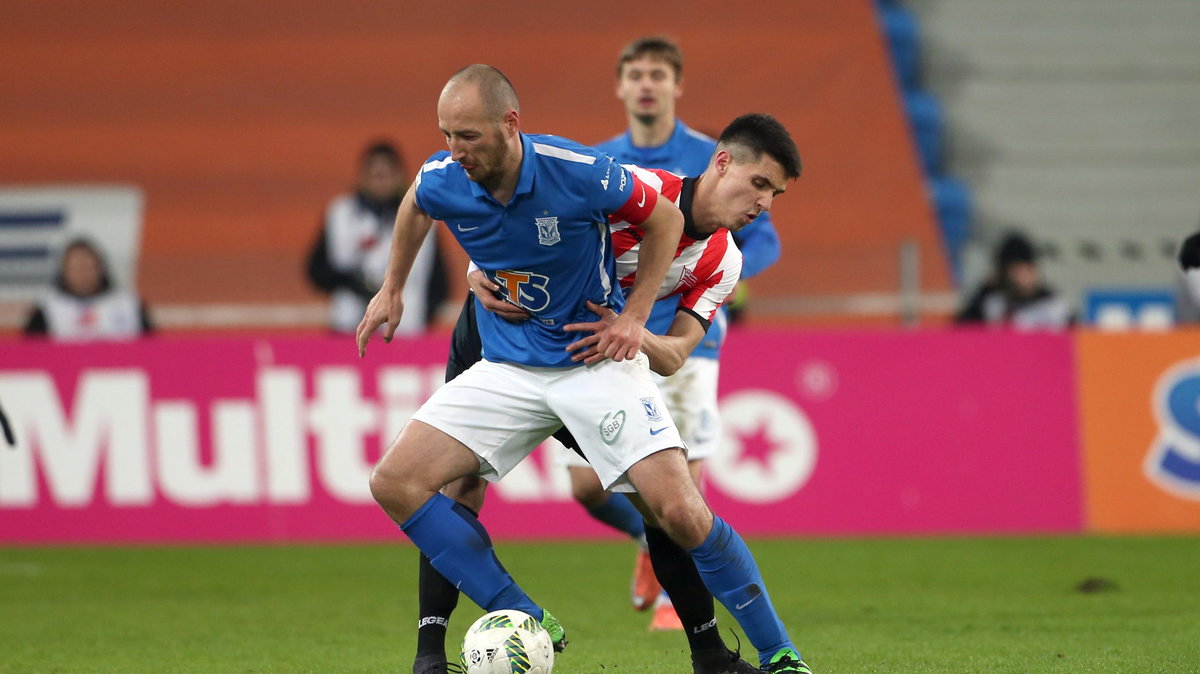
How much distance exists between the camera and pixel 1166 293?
11.6 metres

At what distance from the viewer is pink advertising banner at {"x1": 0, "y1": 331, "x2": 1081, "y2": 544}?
10453 mm

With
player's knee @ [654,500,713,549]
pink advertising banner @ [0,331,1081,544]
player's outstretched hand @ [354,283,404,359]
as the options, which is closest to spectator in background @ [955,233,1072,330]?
pink advertising banner @ [0,331,1081,544]

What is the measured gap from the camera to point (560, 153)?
501cm

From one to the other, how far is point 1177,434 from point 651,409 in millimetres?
6326

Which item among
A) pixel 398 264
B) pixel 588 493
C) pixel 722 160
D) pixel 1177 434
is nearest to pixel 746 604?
pixel 722 160

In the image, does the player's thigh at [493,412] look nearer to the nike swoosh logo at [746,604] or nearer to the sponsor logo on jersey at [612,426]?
the sponsor logo on jersey at [612,426]

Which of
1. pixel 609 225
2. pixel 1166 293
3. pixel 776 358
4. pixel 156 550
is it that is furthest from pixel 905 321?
pixel 609 225

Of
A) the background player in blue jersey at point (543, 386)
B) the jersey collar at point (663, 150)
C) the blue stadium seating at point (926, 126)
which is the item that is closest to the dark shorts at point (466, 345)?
the background player in blue jersey at point (543, 386)

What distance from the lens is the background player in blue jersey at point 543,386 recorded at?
197 inches

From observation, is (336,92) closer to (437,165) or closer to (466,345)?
(466,345)

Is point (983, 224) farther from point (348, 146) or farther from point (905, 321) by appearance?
point (348, 146)

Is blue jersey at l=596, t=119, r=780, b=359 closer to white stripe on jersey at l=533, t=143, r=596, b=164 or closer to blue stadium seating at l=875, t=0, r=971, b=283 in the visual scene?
white stripe on jersey at l=533, t=143, r=596, b=164

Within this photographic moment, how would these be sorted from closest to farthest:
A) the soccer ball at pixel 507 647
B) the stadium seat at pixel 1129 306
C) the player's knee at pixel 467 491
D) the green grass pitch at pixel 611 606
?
the soccer ball at pixel 507 647 < the player's knee at pixel 467 491 < the green grass pitch at pixel 611 606 < the stadium seat at pixel 1129 306

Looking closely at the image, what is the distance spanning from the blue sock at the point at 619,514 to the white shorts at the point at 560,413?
6.64ft
